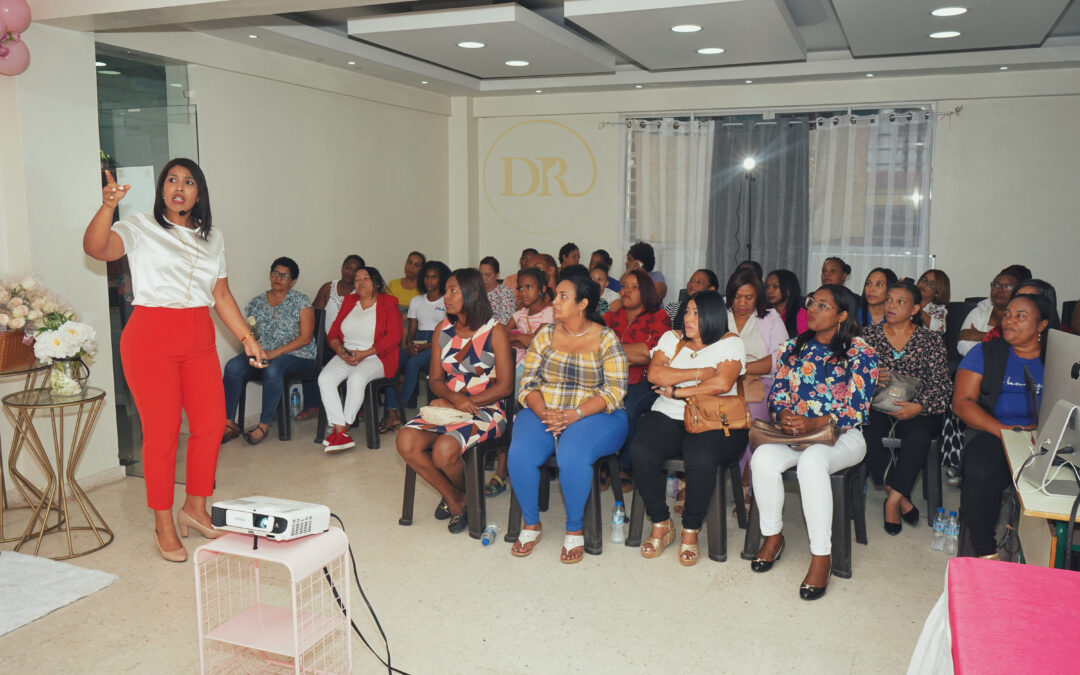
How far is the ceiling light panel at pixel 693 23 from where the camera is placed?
467 centimetres

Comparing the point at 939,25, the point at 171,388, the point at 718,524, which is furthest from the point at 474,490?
the point at 939,25

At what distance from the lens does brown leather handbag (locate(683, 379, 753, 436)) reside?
12.0ft

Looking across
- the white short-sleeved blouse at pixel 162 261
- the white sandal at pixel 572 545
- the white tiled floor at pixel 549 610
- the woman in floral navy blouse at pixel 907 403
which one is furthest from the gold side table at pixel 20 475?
the woman in floral navy blouse at pixel 907 403

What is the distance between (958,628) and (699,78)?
6.20m

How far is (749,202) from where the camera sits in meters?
7.57

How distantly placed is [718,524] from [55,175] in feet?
12.0

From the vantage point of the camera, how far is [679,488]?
451 centimetres

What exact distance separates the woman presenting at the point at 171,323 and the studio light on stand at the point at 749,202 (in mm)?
5077

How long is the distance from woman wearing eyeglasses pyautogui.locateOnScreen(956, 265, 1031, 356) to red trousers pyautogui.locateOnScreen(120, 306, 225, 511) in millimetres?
4214

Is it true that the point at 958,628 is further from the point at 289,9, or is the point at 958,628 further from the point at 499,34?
the point at 499,34

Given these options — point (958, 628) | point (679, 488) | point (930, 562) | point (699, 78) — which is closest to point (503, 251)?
point (699, 78)

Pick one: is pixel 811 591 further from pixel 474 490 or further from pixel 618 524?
pixel 474 490

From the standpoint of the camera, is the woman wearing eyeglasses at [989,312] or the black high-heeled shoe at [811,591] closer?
the black high-heeled shoe at [811,591]

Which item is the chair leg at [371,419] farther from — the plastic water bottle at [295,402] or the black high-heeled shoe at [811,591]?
the black high-heeled shoe at [811,591]
